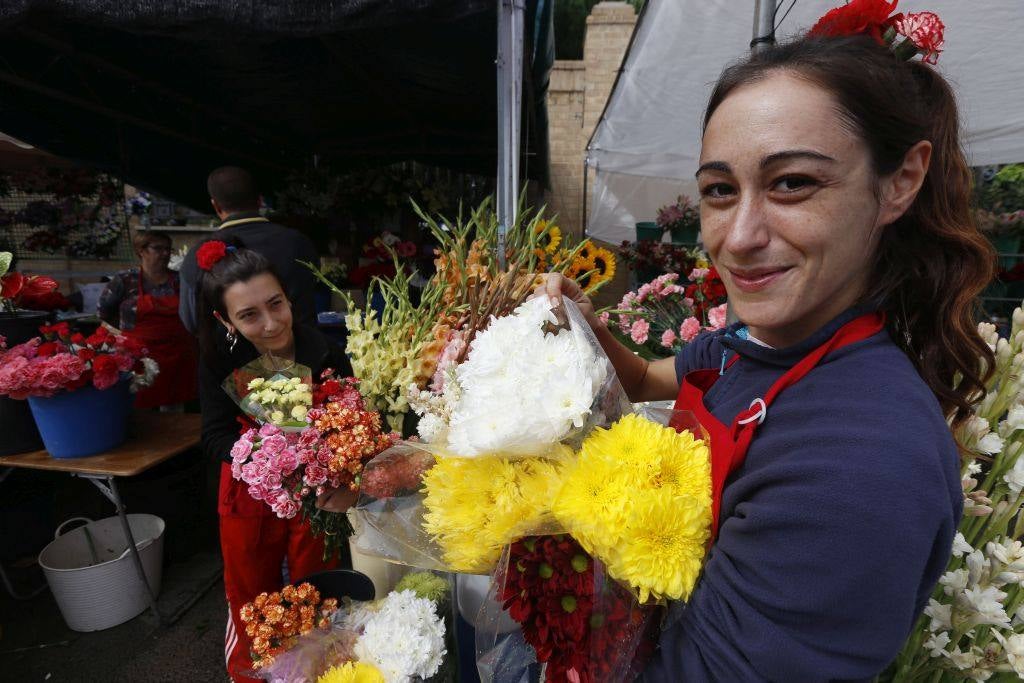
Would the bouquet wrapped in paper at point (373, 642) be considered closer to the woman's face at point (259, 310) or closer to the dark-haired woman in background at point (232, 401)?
the dark-haired woman in background at point (232, 401)

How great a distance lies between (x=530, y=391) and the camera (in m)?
0.72

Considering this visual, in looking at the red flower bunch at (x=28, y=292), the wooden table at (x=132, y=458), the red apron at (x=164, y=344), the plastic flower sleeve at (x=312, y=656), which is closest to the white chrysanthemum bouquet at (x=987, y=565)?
the plastic flower sleeve at (x=312, y=656)

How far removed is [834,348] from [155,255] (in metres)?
5.06

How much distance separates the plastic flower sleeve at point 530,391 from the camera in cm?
71

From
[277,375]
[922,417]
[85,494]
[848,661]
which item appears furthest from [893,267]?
[85,494]

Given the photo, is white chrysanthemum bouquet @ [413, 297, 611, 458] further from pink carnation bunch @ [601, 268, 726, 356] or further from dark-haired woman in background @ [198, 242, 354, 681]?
pink carnation bunch @ [601, 268, 726, 356]

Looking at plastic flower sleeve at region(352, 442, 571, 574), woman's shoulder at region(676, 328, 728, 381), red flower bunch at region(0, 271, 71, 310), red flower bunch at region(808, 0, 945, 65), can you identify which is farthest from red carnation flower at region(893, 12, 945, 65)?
red flower bunch at region(0, 271, 71, 310)

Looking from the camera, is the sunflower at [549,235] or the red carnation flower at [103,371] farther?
the red carnation flower at [103,371]

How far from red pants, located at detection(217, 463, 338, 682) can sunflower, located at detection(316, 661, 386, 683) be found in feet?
3.08

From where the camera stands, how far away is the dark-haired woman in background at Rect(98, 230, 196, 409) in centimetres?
418

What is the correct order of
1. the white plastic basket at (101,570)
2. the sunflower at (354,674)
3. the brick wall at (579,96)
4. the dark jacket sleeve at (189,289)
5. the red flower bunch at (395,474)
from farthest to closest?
the brick wall at (579,96)
the dark jacket sleeve at (189,289)
the white plastic basket at (101,570)
the sunflower at (354,674)
the red flower bunch at (395,474)

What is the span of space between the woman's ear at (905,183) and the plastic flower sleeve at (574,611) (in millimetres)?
662

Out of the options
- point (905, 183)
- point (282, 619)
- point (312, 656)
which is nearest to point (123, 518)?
point (282, 619)

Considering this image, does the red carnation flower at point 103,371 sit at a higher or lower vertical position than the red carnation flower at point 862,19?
lower
